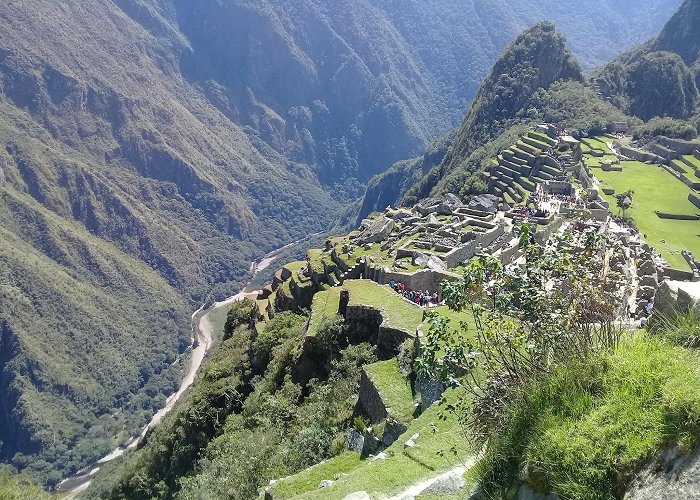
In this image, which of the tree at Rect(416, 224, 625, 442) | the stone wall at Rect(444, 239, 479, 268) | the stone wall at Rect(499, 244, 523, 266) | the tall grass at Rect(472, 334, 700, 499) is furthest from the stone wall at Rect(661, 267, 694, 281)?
the tall grass at Rect(472, 334, 700, 499)

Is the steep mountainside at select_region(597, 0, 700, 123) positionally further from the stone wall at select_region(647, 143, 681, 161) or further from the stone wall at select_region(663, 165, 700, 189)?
the stone wall at select_region(663, 165, 700, 189)

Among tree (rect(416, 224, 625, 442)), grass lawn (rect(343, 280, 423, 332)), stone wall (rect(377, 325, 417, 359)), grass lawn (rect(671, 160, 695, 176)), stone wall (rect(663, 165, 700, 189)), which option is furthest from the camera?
grass lawn (rect(671, 160, 695, 176))

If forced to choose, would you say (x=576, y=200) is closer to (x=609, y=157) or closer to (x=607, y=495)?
(x=609, y=157)

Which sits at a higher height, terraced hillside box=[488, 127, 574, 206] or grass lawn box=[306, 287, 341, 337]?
grass lawn box=[306, 287, 341, 337]

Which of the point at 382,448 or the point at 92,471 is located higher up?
the point at 382,448

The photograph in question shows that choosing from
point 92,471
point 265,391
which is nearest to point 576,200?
point 265,391

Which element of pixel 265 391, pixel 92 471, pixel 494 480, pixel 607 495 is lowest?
pixel 92 471
